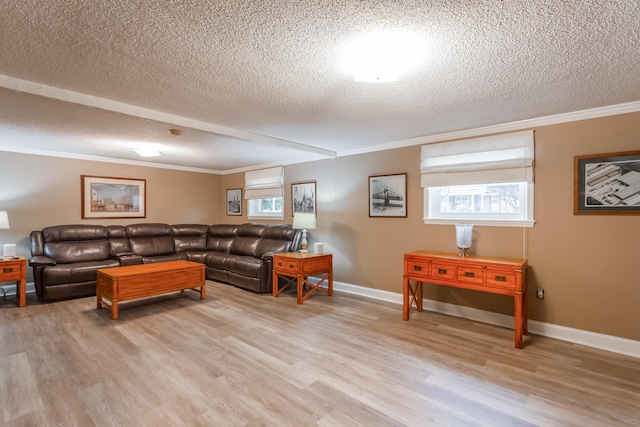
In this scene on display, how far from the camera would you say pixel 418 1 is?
4.68 ft

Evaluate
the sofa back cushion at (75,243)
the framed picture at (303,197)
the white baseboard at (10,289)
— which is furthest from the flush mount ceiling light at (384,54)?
the white baseboard at (10,289)

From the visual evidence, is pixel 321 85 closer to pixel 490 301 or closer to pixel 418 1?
pixel 418 1

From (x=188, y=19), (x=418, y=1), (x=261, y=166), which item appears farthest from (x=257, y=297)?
(x=418, y=1)

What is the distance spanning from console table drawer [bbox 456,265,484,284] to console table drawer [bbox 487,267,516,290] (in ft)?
0.26

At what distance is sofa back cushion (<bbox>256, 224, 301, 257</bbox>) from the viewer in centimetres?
509

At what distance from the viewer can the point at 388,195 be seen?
168 inches

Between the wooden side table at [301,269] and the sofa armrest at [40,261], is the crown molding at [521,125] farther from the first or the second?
the sofa armrest at [40,261]

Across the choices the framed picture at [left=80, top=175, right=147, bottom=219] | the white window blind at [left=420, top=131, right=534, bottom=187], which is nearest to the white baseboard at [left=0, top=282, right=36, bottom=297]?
the framed picture at [left=80, top=175, right=147, bottom=219]

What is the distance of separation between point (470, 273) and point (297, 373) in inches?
75.2

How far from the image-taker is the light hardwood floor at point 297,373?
187 centimetres

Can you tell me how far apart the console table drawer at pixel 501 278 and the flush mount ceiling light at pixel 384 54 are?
202cm

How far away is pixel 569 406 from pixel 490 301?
150cm

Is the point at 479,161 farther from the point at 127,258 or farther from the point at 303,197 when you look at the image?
the point at 127,258

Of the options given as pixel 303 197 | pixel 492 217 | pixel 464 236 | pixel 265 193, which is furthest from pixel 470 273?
pixel 265 193
